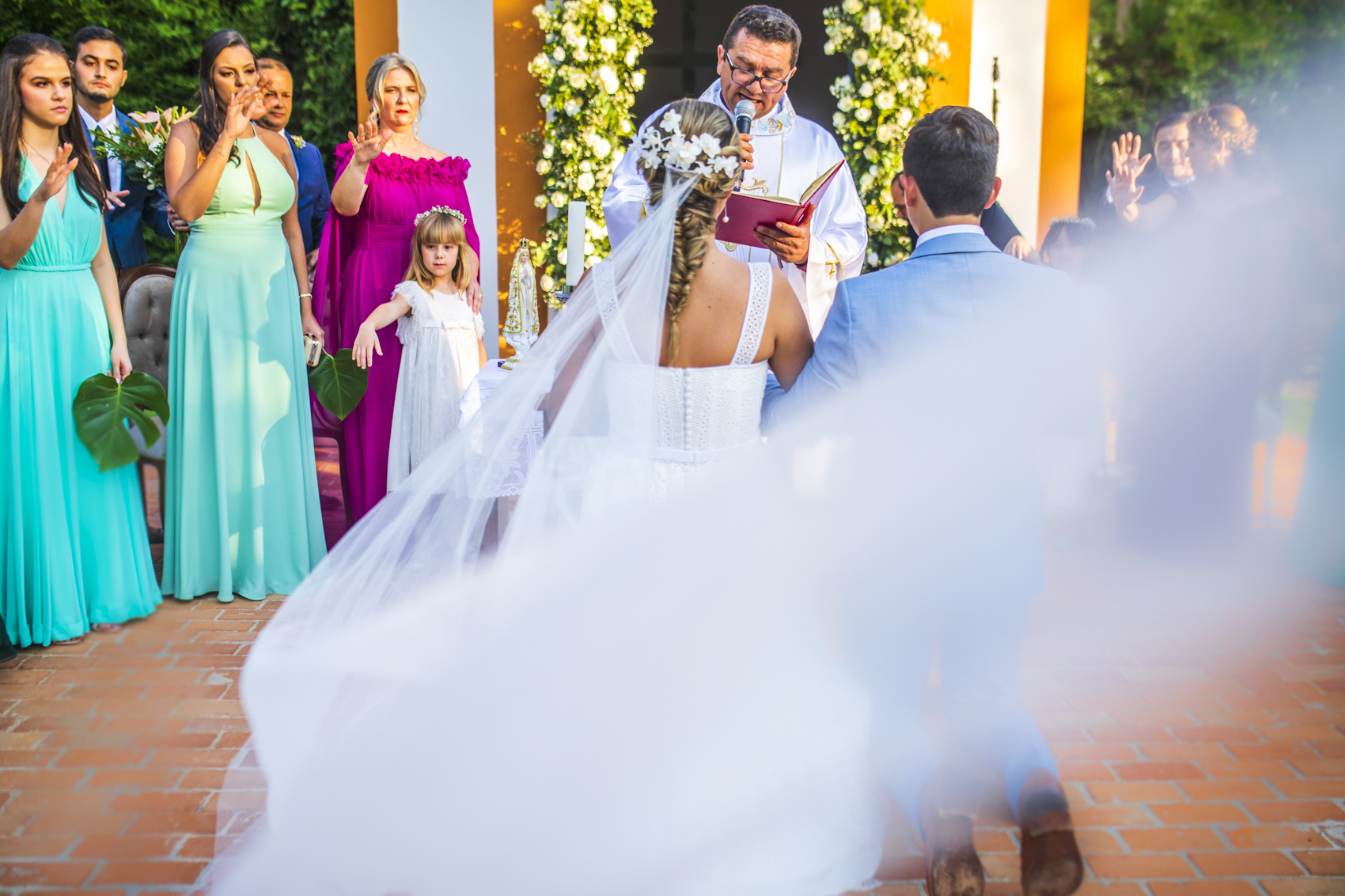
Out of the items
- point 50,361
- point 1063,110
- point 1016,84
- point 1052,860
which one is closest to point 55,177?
point 50,361

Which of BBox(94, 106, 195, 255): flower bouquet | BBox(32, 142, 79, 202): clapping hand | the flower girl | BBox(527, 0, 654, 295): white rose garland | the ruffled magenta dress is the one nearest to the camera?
BBox(32, 142, 79, 202): clapping hand

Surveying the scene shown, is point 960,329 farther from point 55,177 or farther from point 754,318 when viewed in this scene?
point 55,177

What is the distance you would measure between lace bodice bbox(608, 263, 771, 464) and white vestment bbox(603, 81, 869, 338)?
1363mm

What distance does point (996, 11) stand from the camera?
7117 millimetres

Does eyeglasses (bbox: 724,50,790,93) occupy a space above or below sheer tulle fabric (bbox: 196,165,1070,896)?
above

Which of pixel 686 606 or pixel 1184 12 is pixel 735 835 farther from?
pixel 1184 12

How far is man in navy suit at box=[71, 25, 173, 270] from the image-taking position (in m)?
5.26

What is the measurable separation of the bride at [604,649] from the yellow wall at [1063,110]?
5.88m

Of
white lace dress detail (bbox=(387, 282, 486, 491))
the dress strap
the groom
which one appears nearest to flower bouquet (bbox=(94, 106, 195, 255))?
white lace dress detail (bbox=(387, 282, 486, 491))

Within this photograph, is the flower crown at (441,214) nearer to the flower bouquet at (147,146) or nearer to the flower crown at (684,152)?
the flower bouquet at (147,146)

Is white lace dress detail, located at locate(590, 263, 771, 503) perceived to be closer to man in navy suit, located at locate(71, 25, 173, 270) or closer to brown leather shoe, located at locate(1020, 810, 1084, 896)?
brown leather shoe, located at locate(1020, 810, 1084, 896)

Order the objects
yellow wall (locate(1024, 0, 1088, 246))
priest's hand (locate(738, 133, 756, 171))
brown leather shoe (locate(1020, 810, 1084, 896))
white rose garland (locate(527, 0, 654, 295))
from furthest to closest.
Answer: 1. yellow wall (locate(1024, 0, 1088, 246))
2. white rose garland (locate(527, 0, 654, 295))
3. priest's hand (locate(738, 133, 756, 171))
4. brown leather shoe (locate(1020, 810, 1084, 896))

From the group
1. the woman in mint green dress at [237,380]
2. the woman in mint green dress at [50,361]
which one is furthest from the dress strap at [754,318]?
the woman in mint green dress at [50,361]

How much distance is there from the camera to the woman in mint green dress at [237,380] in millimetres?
3973
